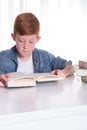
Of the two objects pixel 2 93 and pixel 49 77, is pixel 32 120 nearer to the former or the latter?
pixel 2 93

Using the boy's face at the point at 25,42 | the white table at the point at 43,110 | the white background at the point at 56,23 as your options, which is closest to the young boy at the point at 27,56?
the boy's face at the point at 25,42

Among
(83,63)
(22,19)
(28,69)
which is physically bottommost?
(28,69)

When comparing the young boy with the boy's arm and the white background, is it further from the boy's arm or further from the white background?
the white background

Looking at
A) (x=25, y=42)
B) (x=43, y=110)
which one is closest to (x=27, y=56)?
(x=25, y=42)

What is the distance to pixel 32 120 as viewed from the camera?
0.68 metres

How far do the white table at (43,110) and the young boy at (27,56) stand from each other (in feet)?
0.69

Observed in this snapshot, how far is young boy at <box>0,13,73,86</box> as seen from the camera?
1190 millimetres

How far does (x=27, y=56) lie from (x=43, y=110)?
71 cm

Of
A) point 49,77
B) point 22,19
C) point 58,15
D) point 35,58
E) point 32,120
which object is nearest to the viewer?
point 32,120

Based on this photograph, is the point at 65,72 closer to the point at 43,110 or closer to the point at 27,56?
the point at 27,56

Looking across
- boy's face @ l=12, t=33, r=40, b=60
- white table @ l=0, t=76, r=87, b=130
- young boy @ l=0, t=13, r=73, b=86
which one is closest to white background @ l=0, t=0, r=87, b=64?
young boy @ l=0, t=13, r=73, b=86

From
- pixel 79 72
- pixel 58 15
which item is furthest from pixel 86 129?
pixel 58 15

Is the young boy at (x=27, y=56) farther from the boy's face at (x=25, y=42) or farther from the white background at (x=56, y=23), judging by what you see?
the white background at (x=56, y=23)

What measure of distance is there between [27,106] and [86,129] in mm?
176
